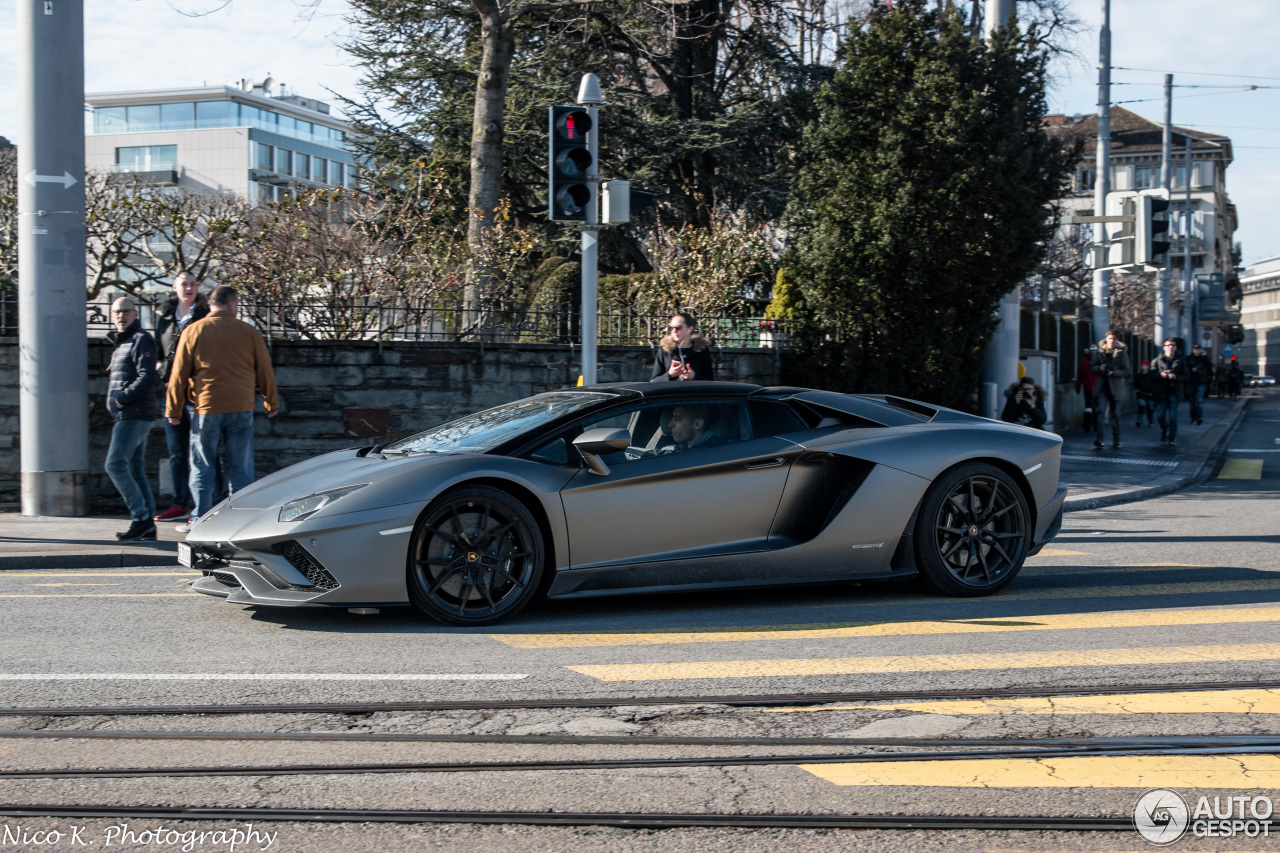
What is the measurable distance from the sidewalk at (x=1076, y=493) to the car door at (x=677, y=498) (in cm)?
388

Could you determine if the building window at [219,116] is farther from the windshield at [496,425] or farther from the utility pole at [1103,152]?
the windshield at [496,425]

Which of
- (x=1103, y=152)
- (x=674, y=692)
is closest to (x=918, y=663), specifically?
(x=674, y=692)

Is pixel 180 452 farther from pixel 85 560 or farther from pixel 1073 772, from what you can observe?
pixel 1073 772

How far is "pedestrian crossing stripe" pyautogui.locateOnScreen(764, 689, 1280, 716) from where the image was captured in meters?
4.57

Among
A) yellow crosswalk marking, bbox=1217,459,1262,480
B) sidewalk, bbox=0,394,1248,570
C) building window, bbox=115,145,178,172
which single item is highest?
building window, bbox=115,145,178,172

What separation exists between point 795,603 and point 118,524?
6125mm

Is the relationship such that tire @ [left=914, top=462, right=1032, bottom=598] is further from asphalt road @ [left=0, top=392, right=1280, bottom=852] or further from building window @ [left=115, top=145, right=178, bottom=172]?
building window @ [left=115, top=145, right=178, bottom=172]

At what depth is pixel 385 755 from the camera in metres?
4.00

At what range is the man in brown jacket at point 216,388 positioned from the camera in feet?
29.6

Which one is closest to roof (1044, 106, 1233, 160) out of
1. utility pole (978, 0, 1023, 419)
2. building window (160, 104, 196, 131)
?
building window (160, 104, 196, 131)

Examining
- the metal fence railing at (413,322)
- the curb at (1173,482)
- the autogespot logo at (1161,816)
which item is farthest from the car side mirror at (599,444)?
the curb at (1173,482)

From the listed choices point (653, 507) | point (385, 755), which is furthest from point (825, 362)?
point (385, 755)

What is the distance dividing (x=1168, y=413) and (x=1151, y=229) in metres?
4.53

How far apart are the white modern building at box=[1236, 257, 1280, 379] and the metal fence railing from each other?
13563 centimetres
